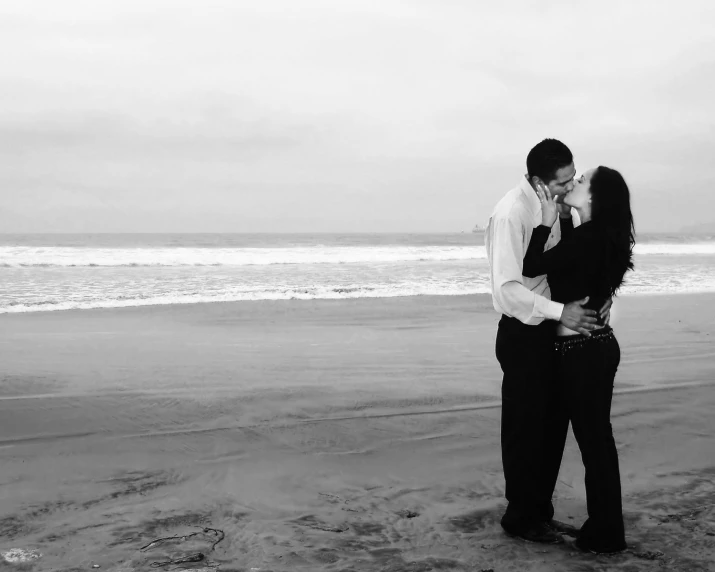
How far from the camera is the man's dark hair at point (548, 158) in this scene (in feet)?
10.1

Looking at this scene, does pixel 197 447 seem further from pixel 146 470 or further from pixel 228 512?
pixel 228 512

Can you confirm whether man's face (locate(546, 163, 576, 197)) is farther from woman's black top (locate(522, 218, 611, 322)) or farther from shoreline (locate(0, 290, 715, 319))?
shoreline (locate(0, 290, 715, 319))

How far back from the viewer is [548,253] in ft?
10.1

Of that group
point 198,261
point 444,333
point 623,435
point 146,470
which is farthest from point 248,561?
point 198,261

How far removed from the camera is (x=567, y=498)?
12.5 feet

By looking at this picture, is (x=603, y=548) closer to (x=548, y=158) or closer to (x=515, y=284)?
(x=515, y=284)

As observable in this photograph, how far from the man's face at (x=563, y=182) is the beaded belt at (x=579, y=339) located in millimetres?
644

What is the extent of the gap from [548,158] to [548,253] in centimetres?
42

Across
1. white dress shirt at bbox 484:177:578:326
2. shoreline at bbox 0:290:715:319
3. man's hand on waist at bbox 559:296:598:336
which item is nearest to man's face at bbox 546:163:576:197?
white dress shirt at bbox 484:177:578:326

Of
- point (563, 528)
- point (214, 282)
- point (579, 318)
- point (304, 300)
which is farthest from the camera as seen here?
point (214, 282)

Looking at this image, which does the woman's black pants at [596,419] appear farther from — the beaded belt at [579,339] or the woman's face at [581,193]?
the woman's face at [581,193]

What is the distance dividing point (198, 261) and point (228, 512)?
25.1 m

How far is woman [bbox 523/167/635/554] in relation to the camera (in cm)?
307

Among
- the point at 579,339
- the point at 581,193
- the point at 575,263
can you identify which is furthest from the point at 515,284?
the point at 581,193
